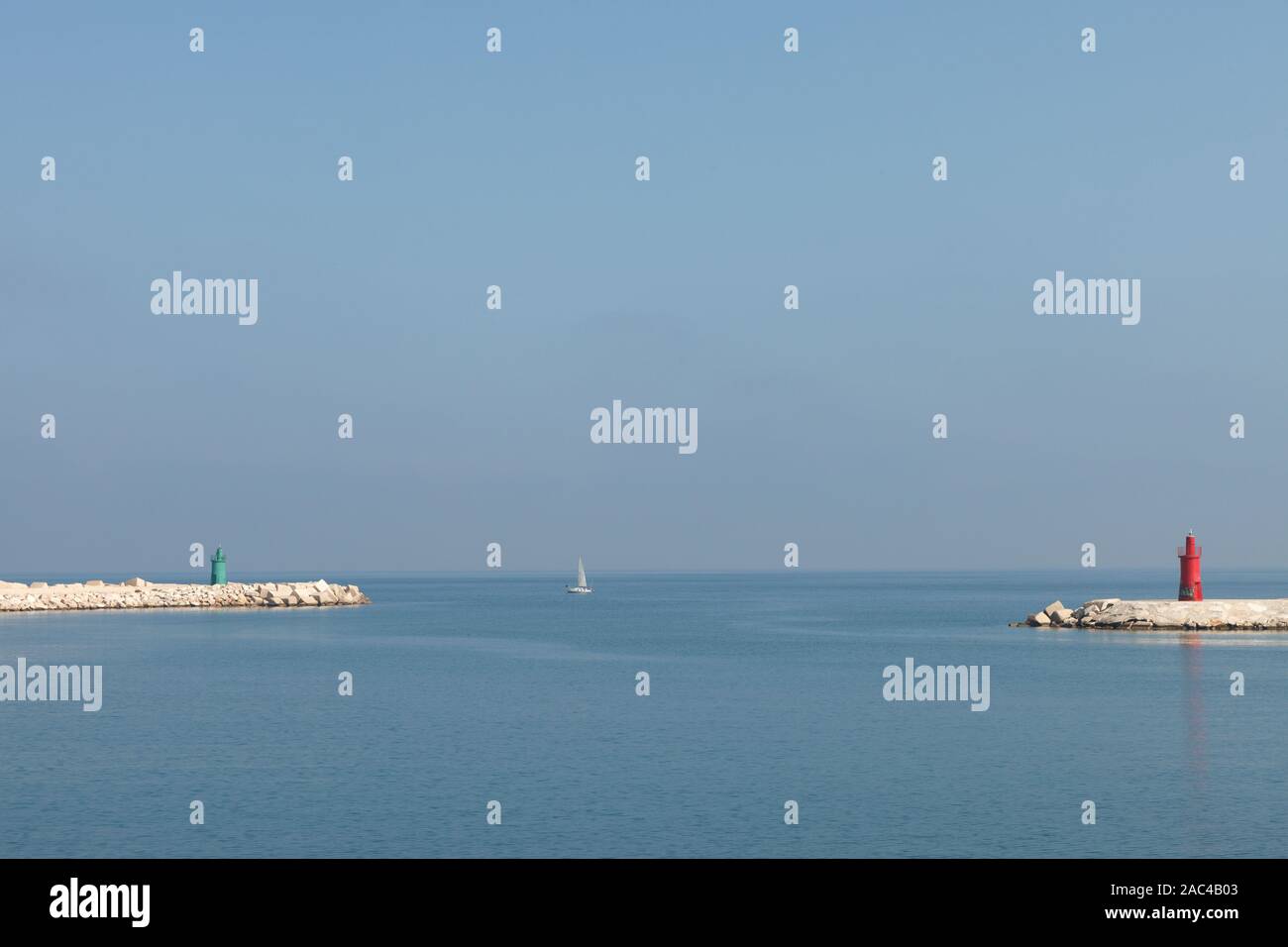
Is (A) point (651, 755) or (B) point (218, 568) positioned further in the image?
(B) point (218, 568)

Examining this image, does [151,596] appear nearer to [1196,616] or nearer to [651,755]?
[1196,616]

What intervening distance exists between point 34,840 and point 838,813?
57.8 ft

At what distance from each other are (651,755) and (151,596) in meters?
105

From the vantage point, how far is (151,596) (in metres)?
130

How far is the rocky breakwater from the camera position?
11956 cm

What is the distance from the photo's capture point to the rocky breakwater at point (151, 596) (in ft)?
392

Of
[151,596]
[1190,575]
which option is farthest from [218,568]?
[1190,575]

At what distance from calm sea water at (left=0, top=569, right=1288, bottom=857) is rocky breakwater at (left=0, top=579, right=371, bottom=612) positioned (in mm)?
43757

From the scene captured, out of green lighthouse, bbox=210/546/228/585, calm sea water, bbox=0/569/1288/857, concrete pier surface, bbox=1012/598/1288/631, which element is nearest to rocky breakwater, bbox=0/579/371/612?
green lighthouse, bbox=210/546/228/585

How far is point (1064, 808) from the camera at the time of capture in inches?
1196

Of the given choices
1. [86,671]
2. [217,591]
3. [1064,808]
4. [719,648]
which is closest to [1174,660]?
[719,648]

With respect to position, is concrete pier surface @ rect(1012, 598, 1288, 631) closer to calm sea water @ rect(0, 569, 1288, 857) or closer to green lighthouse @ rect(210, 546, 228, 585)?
calm sea water @ rect(0, 569, 1288, 857)

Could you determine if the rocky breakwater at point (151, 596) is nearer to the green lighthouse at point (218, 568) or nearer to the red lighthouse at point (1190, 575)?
the green lighthouse at point (218, 568)
